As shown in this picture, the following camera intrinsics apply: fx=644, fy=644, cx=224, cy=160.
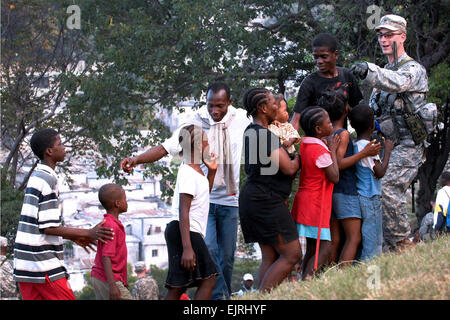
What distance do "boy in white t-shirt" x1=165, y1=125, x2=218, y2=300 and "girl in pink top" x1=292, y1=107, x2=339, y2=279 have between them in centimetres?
76

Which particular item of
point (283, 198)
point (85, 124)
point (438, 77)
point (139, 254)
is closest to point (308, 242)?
point (283, 198)

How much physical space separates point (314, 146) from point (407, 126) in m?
1.04

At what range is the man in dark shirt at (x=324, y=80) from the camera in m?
5.08

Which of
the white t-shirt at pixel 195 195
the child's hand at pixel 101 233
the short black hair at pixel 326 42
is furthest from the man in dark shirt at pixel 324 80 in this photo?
the child's hand at pixel 101 233

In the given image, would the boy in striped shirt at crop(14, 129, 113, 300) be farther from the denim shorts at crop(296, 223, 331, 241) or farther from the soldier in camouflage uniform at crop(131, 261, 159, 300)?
the denim shorts at crop(296, 223, 331, 241)

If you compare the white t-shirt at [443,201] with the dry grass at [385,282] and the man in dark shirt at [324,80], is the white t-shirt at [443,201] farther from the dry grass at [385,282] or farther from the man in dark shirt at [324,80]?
the dry grass at [385,282]

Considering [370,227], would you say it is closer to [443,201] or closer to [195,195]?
[195,195]

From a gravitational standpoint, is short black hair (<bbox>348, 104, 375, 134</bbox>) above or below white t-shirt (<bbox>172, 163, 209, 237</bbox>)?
above

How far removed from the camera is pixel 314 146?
4.73 metres

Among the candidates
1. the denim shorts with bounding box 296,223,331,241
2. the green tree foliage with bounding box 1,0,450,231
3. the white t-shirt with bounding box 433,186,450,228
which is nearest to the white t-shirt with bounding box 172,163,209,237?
the denim shorts with bounding box 296,223,331,241

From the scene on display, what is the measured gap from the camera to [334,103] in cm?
502

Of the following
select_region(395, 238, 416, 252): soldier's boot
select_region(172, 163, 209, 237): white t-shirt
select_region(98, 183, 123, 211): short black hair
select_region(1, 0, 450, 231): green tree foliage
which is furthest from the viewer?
select_region(1, 0, 450, 231): green tree foliage

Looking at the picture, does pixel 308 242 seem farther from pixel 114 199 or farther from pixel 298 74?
pixel 298 74

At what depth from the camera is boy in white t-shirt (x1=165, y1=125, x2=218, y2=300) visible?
4.31 meters
